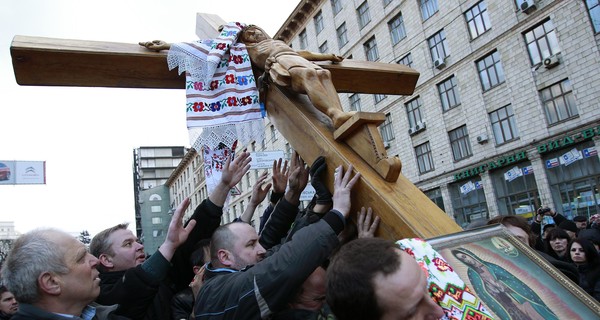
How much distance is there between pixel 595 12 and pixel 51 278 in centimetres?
1615

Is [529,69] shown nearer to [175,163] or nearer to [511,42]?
[511,42]

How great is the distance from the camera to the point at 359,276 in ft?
3.78

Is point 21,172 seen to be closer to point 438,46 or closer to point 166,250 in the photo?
point 438,46

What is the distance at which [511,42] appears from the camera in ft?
52.2

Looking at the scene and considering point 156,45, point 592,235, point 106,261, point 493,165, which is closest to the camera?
point 156,45

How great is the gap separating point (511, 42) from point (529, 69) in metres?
1.28

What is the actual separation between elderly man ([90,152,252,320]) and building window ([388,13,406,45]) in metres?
19.3

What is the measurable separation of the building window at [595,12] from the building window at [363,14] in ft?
34.1

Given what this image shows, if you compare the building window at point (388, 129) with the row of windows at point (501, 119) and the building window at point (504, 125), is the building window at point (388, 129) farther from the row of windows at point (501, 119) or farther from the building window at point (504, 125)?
the building window at point (504, 125)

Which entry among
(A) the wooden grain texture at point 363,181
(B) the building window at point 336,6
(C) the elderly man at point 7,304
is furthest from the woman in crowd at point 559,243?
(B) the building window at point 336,6

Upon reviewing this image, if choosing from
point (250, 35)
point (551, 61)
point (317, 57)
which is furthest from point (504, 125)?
point (250, 35)

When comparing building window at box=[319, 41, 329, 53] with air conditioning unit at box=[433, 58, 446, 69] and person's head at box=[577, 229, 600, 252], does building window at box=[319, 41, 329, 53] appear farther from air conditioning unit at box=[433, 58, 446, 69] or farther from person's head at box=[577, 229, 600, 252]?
person's head at box=[577, 229, 600, 252]

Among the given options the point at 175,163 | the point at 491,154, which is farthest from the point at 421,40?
the point at 175,163

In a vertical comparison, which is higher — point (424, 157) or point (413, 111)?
point (413, 111)
